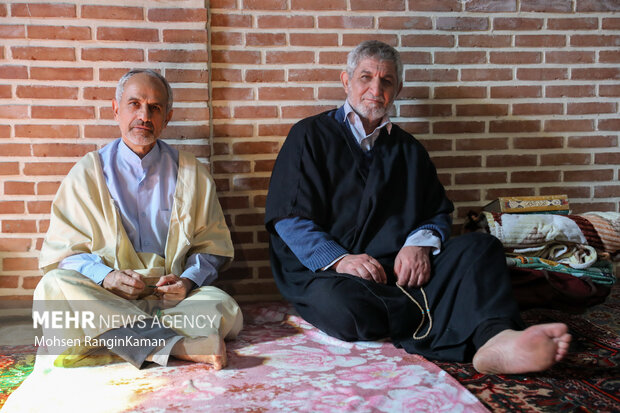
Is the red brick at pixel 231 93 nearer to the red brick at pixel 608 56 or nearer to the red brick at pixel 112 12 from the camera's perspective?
the red brick at pixel 112 12

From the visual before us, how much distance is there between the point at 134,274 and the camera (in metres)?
2.04

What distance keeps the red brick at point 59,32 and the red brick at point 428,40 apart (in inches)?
62.5

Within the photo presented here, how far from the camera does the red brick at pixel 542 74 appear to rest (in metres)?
2.99

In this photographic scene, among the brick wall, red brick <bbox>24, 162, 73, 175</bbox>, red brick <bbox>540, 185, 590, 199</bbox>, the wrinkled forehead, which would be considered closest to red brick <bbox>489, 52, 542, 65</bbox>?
the brick wall

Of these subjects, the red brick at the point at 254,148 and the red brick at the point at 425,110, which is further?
the red brick at the point at 425,110

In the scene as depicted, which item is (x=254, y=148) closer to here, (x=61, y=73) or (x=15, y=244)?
(x=61, y=73)

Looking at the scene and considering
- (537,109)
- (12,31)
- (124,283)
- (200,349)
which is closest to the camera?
(200,349)

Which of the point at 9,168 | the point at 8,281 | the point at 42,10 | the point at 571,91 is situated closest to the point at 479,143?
the point at 571,91

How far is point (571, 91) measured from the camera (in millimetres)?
3021

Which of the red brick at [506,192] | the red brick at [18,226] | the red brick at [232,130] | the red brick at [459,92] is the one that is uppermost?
the red brick at [459,92]

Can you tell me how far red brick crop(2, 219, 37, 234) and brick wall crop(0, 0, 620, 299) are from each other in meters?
0.01

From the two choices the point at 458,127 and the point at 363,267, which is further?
the point at 458,127

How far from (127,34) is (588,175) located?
8.37ft

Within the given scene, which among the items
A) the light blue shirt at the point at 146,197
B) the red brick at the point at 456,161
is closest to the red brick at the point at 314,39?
the red brick at the point at 456,161
